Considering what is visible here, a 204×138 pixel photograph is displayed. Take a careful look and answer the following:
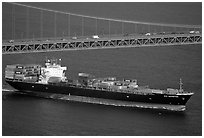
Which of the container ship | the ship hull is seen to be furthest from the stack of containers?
the ship hull

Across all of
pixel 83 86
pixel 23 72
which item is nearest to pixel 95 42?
pixel 23 72

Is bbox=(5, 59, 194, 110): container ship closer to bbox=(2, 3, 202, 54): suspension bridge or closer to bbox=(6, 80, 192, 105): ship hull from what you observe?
bbox=(6, 80, 192, 105): ship hull

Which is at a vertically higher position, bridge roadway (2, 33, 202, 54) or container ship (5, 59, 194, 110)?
bridge roadway (2, 33, 202, 54)

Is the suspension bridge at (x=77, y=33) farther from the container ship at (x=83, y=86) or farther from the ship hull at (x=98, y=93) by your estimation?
the ship hull at (x=98, y=93)

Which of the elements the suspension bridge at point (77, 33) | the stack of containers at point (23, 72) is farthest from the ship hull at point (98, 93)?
the suspension bridge at point (77, 33)

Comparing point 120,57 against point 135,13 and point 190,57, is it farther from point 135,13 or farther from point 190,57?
point 135,13
